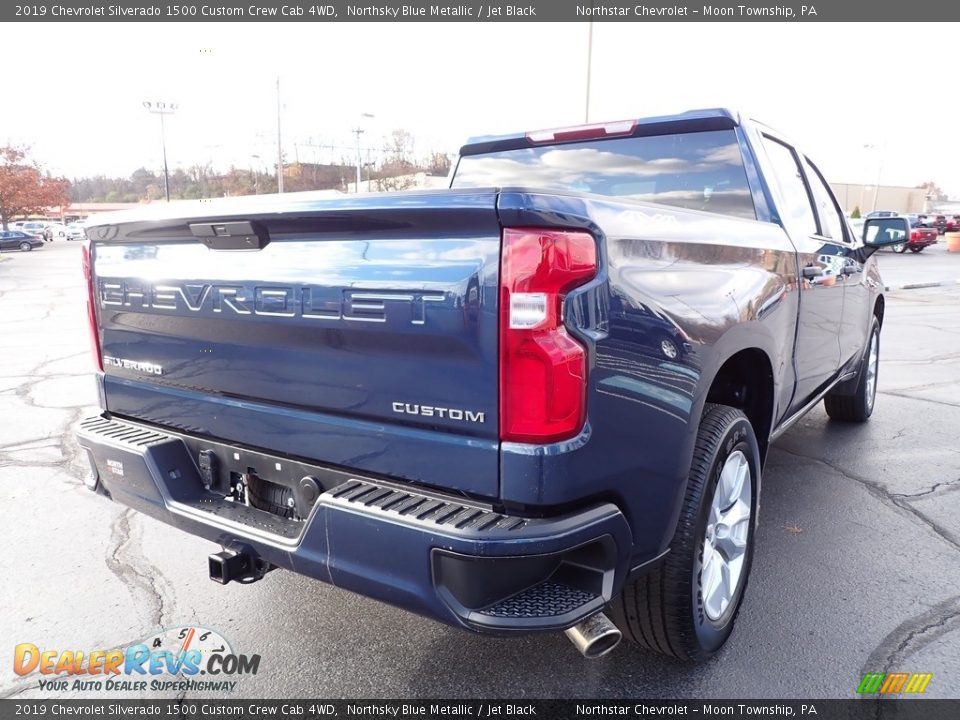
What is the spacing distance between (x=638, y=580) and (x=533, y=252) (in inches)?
47.1

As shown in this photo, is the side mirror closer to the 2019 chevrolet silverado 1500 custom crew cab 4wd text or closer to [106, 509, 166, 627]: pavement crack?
the 2019 chevrolet silverado 1500 custom crew cab 4wd text

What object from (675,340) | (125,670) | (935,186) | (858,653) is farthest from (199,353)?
(935,186)

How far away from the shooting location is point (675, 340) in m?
2.13

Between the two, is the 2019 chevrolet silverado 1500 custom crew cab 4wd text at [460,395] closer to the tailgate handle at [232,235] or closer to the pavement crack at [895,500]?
the tailgate handle at [232,235]

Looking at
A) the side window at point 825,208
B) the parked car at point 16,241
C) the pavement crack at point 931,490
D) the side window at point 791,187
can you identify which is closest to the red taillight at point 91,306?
the side window at point 791,187

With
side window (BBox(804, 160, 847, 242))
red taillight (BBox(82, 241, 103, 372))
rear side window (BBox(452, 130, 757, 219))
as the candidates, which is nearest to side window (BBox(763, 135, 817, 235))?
side window (BBox(804, 160, 847, 242))

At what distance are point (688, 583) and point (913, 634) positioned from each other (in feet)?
3.83

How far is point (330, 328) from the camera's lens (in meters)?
2.09

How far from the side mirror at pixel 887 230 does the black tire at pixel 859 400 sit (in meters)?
0.88

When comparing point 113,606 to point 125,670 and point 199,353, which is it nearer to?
point 125,670

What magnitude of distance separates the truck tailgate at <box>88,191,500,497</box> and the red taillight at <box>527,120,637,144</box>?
1.86 metres

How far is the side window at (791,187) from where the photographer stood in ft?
11.5

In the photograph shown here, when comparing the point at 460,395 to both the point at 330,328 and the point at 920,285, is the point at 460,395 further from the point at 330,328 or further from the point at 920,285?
the point at 920,285

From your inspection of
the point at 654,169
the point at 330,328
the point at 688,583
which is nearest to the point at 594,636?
the point at 688,583
